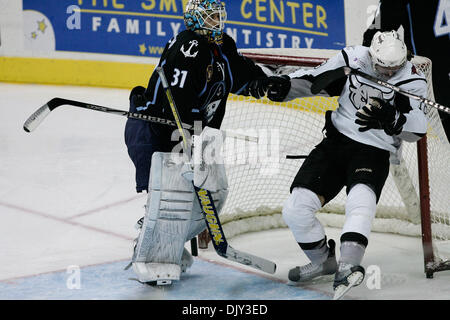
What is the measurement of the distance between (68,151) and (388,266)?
9.59ft

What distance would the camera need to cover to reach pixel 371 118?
282 centimetres

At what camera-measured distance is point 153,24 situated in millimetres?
7477

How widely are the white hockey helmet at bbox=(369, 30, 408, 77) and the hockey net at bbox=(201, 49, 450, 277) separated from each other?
1.42 feet

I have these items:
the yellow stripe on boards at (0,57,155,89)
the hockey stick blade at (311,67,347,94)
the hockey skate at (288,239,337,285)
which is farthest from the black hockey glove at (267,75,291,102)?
the yellow stripe on boards at (0,57,155,89)

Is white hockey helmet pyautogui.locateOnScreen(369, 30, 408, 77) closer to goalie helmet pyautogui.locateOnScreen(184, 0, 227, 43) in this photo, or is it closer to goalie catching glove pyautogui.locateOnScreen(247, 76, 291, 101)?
goalie catching glove pyautogui.locateOnScreen(247, 76, 291, 101)

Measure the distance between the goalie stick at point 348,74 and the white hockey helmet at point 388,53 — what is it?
0.06m

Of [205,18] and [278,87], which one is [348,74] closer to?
[278,87]

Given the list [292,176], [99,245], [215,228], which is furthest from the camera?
[292,176]

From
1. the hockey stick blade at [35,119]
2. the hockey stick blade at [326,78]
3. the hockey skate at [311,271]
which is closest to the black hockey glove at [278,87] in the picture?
the hockey stick blade at [326,78]

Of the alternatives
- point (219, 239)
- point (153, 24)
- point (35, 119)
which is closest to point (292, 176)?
point (219, 239)

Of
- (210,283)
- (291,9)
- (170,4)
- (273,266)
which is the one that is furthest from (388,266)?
(170,4)

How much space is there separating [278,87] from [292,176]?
111 cm

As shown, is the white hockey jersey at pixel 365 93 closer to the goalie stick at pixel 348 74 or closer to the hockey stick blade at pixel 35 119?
the goalie stick at pixel 348 74

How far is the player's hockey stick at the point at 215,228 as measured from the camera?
288cm
